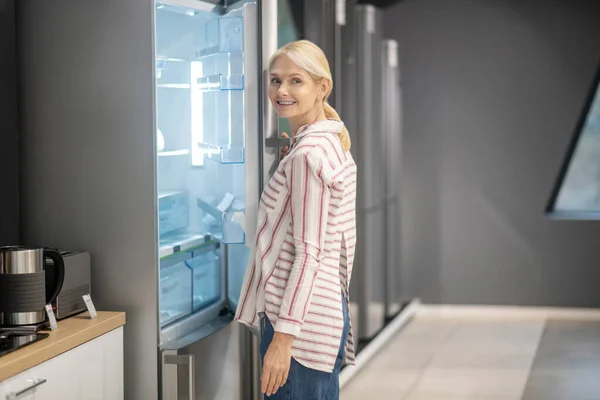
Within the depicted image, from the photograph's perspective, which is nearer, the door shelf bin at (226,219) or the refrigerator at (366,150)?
the door shelf bin at (226,219)

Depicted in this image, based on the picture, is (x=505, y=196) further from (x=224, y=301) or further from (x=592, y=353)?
(x=224, y=301)

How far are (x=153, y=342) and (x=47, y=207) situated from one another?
0.55 m

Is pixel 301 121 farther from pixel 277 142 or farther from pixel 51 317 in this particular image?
pixel 51 317

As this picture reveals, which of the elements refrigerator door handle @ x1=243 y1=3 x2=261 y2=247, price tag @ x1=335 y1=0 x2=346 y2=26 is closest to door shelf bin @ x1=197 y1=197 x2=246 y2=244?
refrigerator door handle @ x1=243 y1=3 x2=261 y2=247

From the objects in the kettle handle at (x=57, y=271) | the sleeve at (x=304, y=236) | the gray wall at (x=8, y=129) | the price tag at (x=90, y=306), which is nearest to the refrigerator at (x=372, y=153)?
the gray wall at (x=8, y=129)

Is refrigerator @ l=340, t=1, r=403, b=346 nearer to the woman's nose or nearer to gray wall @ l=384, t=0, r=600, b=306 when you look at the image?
gray wall @ l=384, t=0, r=600, b=306

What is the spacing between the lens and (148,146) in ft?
8.61

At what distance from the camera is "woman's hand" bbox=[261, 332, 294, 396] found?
2.03 m

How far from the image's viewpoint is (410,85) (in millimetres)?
6809

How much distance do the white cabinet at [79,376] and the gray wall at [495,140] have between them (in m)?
4.55

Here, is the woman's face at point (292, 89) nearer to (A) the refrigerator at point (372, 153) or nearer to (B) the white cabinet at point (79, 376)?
(B) the white cabinet at point (79, 376)

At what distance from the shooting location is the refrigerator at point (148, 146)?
8.61 ft

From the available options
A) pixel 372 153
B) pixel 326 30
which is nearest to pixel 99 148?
pixel 326 30

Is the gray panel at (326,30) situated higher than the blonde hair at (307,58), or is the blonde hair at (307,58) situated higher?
the gray panel at (326,30)
